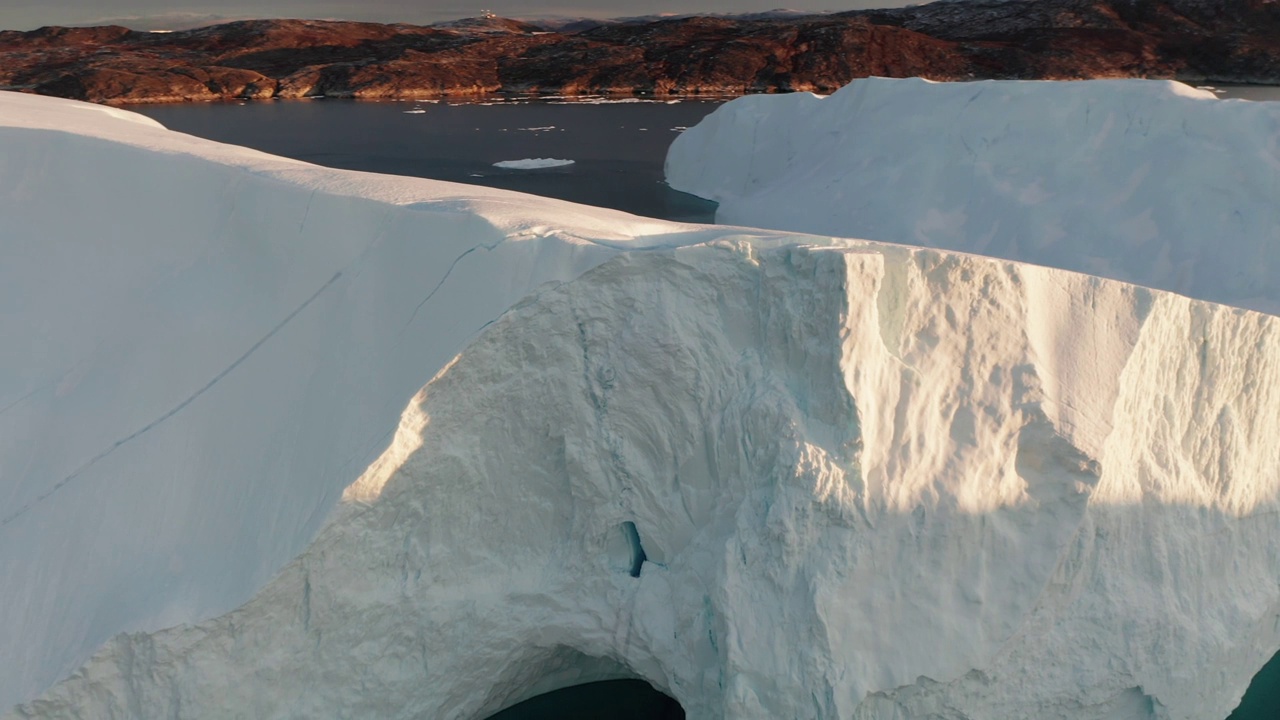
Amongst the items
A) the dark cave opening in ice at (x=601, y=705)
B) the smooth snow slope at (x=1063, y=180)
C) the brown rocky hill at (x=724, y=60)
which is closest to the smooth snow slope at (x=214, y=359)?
the dark cave opening in ice at (x=601, y=705)

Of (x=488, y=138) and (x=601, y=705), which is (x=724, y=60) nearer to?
(x=488, y=138)

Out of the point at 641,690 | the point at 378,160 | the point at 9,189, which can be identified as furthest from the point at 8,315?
the point at 378,160

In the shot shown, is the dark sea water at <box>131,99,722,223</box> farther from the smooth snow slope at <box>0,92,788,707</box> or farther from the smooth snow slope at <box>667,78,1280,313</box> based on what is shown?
the smooth snow slope at <box>0,92,788,707</box>

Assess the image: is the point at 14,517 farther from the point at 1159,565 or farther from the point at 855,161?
the point at 855,161

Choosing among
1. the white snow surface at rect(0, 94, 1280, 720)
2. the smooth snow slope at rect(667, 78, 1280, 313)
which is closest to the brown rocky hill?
the smooth snow slope at rect(667, 78, 1280, 313)

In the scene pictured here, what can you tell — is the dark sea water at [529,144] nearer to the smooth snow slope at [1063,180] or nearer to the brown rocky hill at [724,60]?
the smooth snow slope at [1063,180]

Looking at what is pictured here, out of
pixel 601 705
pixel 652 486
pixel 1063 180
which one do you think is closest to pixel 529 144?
pixel 1063 180
